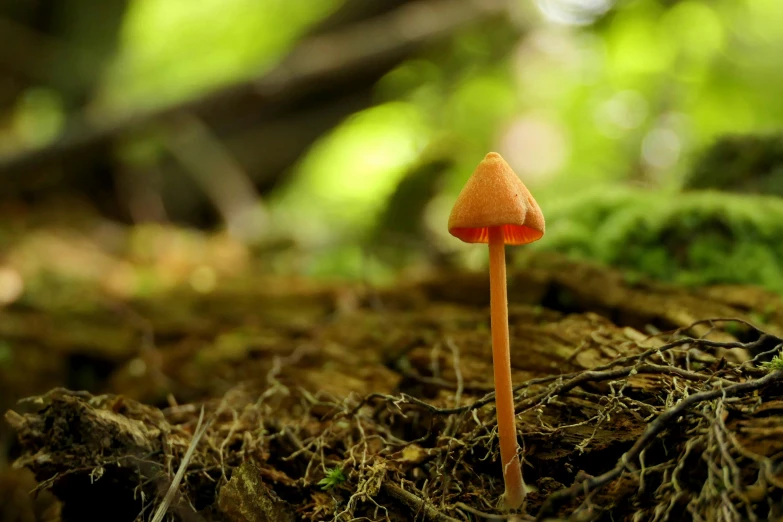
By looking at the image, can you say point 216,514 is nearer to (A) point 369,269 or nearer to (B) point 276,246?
(A) point 369,269

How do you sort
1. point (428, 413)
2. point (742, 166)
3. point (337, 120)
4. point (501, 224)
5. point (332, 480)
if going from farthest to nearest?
point (337, 120)
point (742, 166)
point (428, 413)
point (332, 480)
point (501, 224)

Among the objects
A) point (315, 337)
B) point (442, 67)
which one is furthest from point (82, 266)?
point (442, 67)

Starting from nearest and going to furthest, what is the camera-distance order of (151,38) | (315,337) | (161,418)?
(161,418)
(315,337)
(151,38)

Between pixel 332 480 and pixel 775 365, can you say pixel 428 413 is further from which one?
pixel 775 365

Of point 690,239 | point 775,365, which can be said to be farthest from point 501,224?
point 690,239

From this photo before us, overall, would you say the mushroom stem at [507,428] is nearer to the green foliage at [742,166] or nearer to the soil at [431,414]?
the soil at [431,414]

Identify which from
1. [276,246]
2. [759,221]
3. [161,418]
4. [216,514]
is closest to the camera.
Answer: [216,514]

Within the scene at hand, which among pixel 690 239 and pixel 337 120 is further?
pixel 337 120
